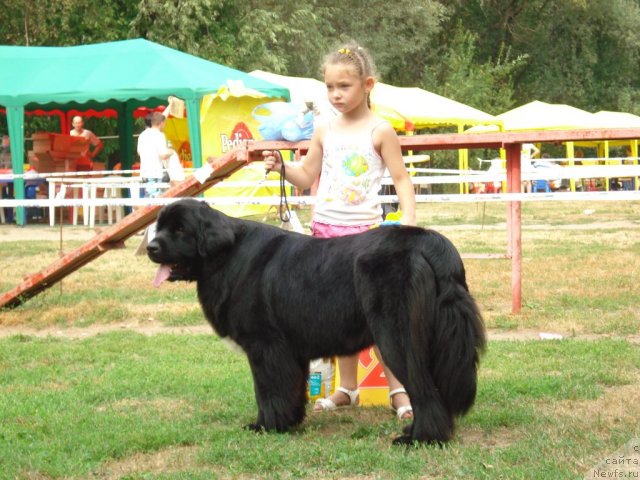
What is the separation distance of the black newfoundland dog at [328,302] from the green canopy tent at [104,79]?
1457cm

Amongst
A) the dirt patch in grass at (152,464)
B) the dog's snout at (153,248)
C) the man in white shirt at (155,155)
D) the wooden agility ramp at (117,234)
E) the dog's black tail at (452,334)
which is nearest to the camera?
the dirt patch in grass at (152,464)

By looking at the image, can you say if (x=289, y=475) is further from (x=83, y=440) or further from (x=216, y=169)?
(x=216, y=169)

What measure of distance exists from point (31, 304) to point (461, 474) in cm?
659

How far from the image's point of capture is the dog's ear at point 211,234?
196 inches

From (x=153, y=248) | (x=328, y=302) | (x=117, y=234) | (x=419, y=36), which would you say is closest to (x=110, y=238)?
(x=117, y=234)

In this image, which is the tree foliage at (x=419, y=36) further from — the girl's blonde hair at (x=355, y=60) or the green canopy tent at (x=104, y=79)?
the girl's blonde hair at (x=355, y=60)

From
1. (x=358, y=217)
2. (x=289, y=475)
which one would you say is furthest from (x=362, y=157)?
(x=289, y=475)

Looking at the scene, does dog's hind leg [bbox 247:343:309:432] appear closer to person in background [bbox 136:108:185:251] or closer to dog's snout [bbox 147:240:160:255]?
dog's snout [bbox 147:240:160:255]

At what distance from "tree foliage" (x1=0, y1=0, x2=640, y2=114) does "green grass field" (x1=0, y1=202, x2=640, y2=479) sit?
17433mm

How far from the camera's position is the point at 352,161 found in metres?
5.30

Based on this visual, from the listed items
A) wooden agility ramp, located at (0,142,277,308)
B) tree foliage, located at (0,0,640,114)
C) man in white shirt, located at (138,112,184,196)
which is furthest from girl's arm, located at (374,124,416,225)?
tree foliage, located at (0,0,640,114)

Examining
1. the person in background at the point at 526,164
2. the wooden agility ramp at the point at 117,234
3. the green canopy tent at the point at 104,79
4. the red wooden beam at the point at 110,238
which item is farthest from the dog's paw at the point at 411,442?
the person in background at the point at 526,164

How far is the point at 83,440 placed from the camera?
195 inches

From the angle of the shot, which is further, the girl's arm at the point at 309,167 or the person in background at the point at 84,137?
the person in background at the point at 84,137
